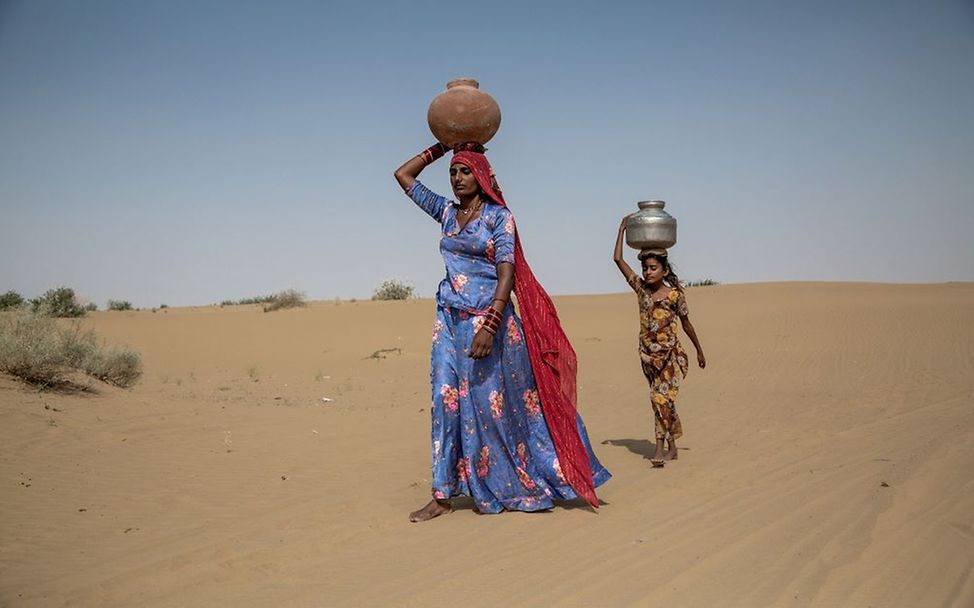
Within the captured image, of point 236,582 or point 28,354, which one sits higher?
point 28,354

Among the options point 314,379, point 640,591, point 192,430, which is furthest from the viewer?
point 314,379

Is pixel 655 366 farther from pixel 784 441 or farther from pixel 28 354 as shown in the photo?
pixel 28 354

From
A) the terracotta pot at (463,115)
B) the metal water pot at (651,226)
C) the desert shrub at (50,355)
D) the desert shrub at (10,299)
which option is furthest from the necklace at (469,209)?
the desert shrub at (10,299)

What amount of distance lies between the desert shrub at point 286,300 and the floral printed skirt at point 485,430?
2761cm

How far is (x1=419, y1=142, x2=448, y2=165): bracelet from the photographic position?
590 cm

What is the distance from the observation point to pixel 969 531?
15.5 ft

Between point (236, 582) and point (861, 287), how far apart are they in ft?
114

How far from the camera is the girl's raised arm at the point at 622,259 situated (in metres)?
7.40

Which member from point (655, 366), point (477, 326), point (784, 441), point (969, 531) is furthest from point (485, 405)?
point (784, 441)

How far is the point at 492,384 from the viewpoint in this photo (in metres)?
5.56

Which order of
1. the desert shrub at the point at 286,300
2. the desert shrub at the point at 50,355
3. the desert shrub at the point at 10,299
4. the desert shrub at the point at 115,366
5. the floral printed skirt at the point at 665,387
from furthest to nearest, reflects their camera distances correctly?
the desert shrub at the point at 286,300
the desert shrub at the point at 10,299
the desert shrub at the point at 115,366
the desert shrub at the point at 50,355
the floral printed skirt at the point at 665,387

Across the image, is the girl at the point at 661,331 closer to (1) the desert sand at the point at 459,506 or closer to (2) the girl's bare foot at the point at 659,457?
(2) the girl's bare foot at the point at 659,457

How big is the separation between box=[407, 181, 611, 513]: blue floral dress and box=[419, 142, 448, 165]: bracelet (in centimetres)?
56

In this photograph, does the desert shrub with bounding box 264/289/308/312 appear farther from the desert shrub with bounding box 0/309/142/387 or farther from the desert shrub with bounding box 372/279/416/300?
the desert shrub with bounding box 0/309/142/387
